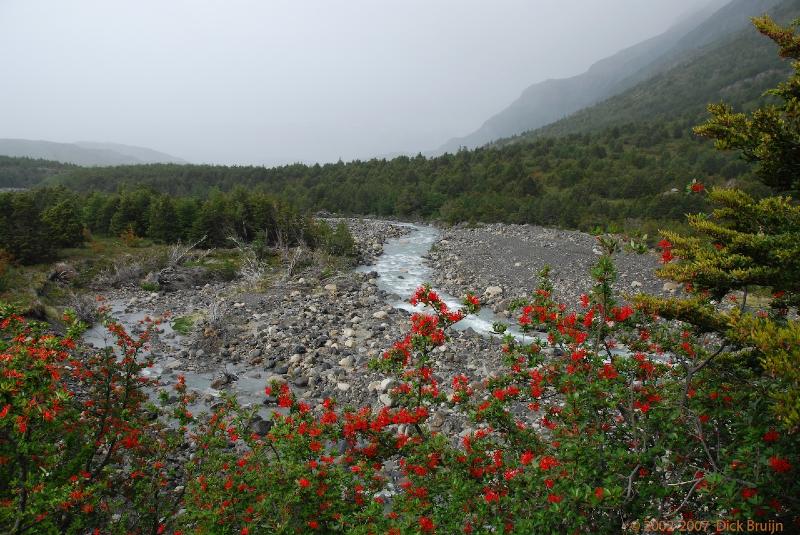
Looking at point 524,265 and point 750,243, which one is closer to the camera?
point 750,243

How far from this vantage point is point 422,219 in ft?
163

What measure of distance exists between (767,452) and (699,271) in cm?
177

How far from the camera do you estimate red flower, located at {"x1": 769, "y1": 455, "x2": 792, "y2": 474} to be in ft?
9.29

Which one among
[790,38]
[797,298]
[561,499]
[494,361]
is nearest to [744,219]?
[797,298]

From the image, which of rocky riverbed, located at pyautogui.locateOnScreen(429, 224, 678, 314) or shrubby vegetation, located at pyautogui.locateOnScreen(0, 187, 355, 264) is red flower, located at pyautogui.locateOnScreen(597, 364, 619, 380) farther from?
shrubby vegetation, located at pyautogui.locateOnScreen(0, 187, 355, 264)

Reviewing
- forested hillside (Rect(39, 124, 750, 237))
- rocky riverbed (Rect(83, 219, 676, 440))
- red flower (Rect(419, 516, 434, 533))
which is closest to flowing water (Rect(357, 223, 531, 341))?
rocky riverbed (Rect(83, 219, 676, 440))

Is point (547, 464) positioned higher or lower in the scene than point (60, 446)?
lower

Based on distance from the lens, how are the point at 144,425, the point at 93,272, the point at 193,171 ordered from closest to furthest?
the point at 144,425
the point at 93,272
the point at 193,171

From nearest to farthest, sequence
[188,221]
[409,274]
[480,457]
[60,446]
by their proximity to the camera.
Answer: [480,457] → [60,446] → [409,274] → [188,221]

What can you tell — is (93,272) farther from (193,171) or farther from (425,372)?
(193,171)

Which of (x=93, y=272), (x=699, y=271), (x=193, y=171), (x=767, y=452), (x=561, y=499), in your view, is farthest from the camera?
(x=193, y=171)

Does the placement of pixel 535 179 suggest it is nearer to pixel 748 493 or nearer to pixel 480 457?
pixel 480 457

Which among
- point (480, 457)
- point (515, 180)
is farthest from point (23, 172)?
point (480, 457)

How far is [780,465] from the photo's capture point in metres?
2.84
